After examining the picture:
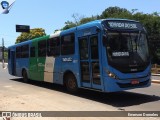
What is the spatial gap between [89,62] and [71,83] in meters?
2.22

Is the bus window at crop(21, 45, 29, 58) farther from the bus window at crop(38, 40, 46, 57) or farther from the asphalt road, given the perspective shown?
the asphalt road

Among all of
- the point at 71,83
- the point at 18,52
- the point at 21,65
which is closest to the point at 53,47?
the point at 71,83

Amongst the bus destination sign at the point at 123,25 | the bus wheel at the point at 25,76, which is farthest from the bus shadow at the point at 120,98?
the bus wheel at the point at 25,76

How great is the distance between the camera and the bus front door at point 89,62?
12875 mm

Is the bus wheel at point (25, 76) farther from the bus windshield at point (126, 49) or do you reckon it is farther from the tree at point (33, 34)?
the tree at point (33, 34)

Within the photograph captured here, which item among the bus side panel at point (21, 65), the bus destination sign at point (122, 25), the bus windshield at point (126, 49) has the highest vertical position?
the bus destination sign at point (122, 25)

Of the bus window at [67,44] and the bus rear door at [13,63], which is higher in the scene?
the bus window at [67,44]

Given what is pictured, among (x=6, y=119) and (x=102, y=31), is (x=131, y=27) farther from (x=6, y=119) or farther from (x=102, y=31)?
(x=6, y=119)

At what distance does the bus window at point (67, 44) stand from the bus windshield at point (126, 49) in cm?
265

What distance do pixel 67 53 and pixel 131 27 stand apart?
11.5 ft

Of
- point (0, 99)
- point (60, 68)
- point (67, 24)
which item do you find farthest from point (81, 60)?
point (67, 24)

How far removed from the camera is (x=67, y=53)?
1539cm

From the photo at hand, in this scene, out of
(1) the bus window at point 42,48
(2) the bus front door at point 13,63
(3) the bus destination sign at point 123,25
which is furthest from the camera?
(2) the bus front door at point 13,63

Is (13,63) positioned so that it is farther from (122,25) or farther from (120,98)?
(122,25)
